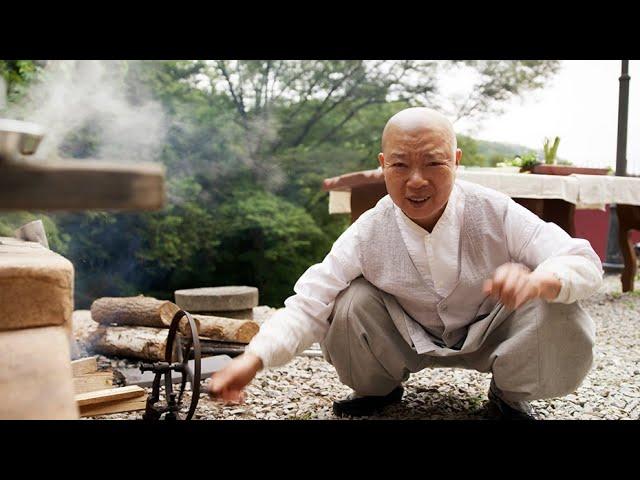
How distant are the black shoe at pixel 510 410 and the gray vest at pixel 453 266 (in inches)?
11.7

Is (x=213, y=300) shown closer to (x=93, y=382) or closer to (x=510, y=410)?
(x=93, y=382)

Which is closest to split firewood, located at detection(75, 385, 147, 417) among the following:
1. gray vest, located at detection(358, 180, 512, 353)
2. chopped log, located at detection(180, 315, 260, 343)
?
chopped log, located at detection(180, 315, 260, 343)

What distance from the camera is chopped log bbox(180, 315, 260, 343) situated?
3496mm

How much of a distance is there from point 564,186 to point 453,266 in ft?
8.67

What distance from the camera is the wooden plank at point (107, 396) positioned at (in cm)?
241

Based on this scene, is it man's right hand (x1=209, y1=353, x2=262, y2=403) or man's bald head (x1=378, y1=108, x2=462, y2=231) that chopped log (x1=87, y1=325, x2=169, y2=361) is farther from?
man's bald head (x1=378, y1=108, x2=462, y2=231)

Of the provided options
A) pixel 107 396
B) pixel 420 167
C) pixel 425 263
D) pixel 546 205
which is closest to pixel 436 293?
pixel 425 263

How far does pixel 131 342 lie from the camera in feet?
11.1

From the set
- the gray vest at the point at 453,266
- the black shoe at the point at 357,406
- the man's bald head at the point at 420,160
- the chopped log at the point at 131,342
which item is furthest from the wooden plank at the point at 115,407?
the man's bald head at the point at 420,160

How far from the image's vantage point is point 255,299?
4.49 meters

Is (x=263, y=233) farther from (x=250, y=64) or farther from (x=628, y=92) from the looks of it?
(x=628, y=92)

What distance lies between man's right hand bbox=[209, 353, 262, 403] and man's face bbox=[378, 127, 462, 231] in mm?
702
